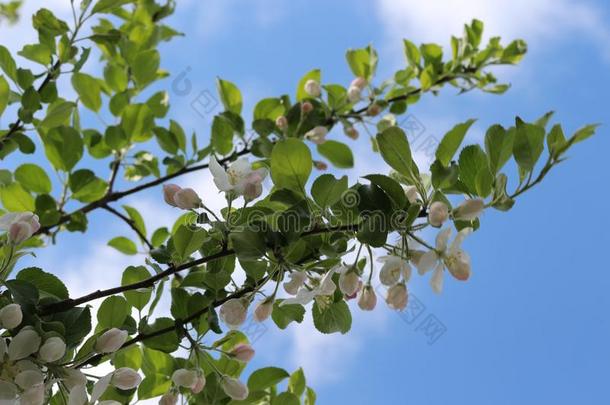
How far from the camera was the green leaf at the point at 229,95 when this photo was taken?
215 cm

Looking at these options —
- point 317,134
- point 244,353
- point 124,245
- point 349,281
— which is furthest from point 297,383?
point 124,245

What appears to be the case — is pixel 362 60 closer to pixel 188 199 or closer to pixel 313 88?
pixel 313 88

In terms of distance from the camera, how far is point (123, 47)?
2.23m

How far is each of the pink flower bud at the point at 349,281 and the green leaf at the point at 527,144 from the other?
11.3 inches

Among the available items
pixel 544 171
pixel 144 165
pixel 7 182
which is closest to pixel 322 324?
pixel 544 171

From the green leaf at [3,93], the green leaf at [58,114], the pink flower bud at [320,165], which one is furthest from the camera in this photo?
the pink flower bud at [320,165]

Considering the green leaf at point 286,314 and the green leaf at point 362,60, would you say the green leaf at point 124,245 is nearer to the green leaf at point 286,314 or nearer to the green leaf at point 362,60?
the green leaf at point 362,60

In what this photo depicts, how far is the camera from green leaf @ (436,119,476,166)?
3.14ft

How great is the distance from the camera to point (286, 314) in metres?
1.18

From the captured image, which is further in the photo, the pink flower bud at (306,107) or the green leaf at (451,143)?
the pink flower bud at (306,107)

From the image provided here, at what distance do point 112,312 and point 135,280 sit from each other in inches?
3.6

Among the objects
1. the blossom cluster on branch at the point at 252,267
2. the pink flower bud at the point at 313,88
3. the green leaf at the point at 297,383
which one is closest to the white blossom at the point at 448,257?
the blossom cluster on branch at the point at 252,267

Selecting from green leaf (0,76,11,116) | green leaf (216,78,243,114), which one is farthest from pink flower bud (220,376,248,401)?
green leaf (216,78,243,114)

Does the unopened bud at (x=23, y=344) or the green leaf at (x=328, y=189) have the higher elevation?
the unopened bud at (x=23, y=344)
